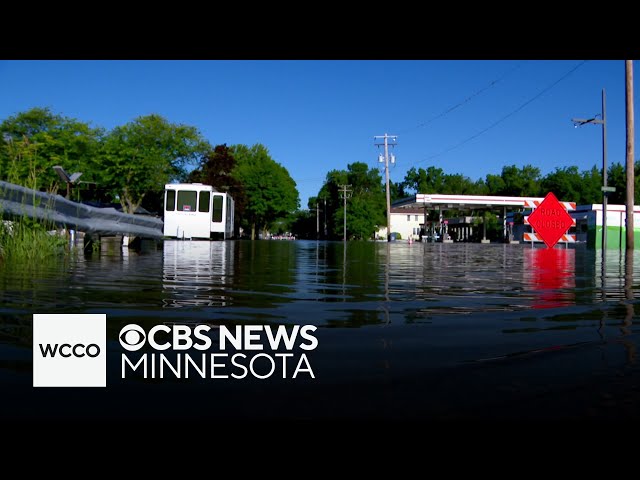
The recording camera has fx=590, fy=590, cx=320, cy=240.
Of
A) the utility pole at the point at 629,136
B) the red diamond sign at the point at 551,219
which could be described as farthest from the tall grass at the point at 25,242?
the utility pole at the point at 629,136

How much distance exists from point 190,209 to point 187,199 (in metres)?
0.60

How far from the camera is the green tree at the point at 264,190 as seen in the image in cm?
7931

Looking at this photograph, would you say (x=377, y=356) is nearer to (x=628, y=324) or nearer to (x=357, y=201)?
(x=628, y=324)

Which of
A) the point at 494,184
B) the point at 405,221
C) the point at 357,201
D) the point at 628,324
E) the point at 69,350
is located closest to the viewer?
the point at 69,350

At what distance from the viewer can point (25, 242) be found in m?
10.6

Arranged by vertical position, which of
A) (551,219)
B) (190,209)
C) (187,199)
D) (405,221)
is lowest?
(551,219)

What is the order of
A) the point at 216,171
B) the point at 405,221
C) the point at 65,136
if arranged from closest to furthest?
the point at 65,136, the point at 216,171, the point at 405,221

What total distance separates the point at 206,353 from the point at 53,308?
1909 millimetres

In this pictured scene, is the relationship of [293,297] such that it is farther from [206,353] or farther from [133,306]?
[206,353]

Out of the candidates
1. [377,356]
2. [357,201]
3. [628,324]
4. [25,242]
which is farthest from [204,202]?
[357,201]

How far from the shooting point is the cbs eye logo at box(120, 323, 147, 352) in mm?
3043

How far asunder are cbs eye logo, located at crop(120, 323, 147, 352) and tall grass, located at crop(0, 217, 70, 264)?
7.30 meters

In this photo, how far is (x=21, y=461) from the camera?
5.57 ft
